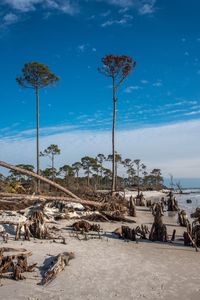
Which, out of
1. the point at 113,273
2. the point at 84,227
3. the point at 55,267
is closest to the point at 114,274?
the point at 113,273

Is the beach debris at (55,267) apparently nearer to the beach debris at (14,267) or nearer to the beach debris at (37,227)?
the beach debris at (14,267)

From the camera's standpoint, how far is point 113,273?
7.32 meters

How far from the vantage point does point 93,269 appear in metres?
7.55

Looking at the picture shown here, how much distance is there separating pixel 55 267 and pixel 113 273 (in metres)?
1.10

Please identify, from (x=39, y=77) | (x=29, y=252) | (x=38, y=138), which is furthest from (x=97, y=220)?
(x=39, y=77)

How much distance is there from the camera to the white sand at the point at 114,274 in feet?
19.9

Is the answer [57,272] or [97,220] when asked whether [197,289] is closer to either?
[57,272]

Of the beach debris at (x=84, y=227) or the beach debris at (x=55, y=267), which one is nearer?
the beach debris at (x=55, y=267)

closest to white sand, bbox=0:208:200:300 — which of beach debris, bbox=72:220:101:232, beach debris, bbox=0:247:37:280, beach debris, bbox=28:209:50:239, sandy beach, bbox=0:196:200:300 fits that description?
sandy beach, bbox=0:196:200:300

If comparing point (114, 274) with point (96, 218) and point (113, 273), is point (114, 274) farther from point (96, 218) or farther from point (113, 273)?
point (96, 218)

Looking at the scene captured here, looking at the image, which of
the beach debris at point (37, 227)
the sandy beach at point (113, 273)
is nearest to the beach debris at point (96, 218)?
the sandy beach at point (113, 273)

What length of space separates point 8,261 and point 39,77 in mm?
25501

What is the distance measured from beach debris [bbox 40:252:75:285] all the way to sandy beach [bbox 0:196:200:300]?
0.29 feet

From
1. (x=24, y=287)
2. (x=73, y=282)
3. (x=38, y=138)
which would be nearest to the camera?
(x=24, y=287)
